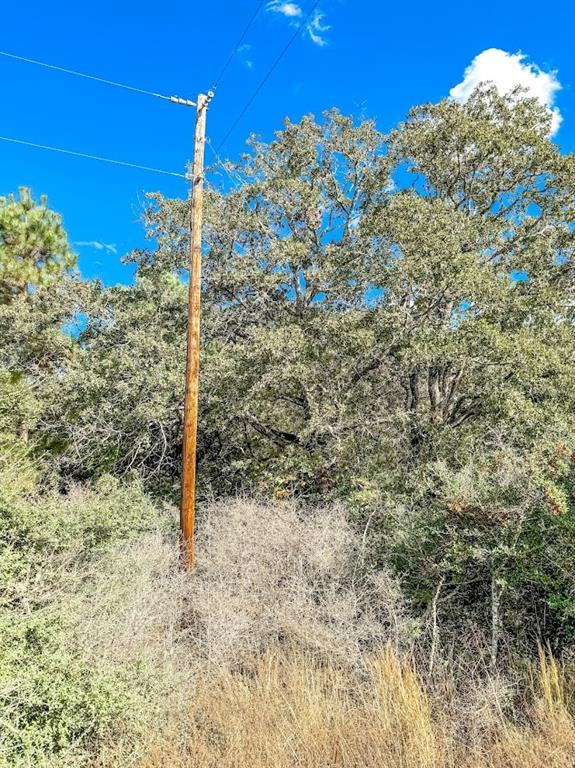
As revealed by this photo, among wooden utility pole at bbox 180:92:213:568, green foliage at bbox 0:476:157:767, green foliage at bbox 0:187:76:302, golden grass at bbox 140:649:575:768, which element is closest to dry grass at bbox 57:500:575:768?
golden grass at bbox 140:649:575:768

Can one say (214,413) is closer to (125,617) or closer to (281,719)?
(125,617)

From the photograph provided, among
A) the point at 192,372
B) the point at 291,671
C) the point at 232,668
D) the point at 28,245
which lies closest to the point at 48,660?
the point at 232,668

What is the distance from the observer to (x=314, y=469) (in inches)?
388

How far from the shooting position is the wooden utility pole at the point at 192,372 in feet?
23.9

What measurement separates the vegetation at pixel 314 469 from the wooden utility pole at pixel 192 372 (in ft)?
1.55

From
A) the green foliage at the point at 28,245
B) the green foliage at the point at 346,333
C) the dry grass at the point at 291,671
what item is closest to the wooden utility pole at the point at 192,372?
the dry grass at the point at 291,671

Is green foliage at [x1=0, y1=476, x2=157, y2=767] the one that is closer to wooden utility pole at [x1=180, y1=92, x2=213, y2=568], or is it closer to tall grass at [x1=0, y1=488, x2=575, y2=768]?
tall grass at [x1=0, y1=488, x2=575, y2=768]

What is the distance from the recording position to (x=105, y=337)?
37.5 ft

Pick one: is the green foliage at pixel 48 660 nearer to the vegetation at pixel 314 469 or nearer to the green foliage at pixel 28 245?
the vegetation at pixel 314 469

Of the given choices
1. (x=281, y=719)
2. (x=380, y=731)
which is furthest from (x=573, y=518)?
(x=281, y=719)

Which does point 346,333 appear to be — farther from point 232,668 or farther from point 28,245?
point 28,245

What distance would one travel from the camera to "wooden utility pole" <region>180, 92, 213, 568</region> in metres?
7.30

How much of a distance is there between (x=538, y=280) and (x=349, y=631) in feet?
24.4

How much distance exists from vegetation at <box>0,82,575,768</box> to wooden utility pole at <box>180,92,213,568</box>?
47cm
